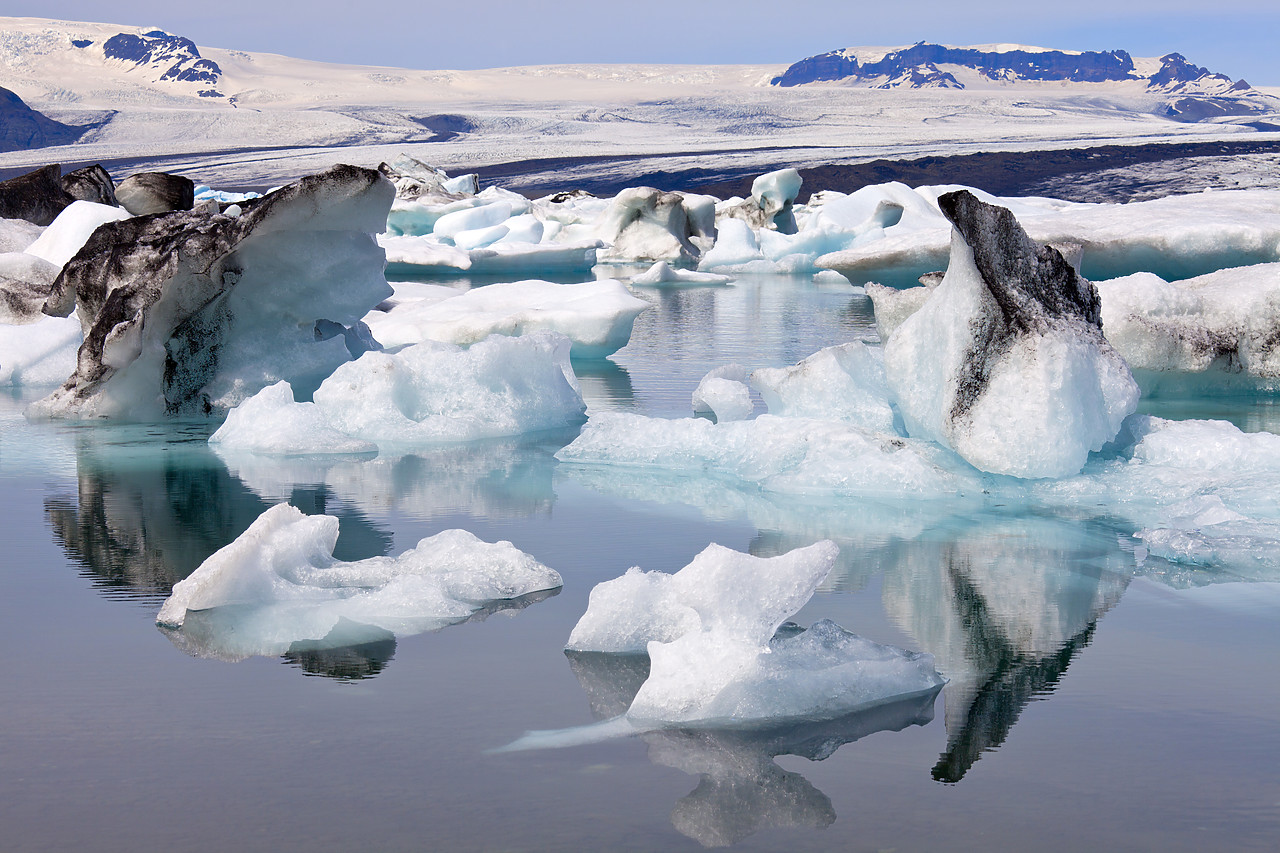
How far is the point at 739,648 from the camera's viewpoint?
2248mm

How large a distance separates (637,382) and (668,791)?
4993mm

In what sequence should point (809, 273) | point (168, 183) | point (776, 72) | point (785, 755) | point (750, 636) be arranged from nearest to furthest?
point (785, 755)
point (750, 636)
point (168, 183)
point (809, 273)
point (776, 72)

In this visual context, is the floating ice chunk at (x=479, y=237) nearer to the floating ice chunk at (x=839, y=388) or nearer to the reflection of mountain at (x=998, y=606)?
the floating ice chunk at (x=839, y=388)

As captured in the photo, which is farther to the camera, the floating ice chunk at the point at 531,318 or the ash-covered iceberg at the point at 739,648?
the floating ice chunk at the point at 531,318

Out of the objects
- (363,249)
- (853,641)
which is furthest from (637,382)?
(853,641)

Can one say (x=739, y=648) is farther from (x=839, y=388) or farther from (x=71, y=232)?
(x=71, y=232)

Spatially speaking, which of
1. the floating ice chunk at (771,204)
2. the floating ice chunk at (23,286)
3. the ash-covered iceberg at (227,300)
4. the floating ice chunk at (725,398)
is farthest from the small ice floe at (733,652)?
the floating ice chunk at (771,204)

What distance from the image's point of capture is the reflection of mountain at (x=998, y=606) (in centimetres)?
230

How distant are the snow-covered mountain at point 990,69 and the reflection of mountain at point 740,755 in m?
145

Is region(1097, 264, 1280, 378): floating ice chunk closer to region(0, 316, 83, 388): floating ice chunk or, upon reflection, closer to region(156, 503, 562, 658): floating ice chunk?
region(156, 503, 562, 658): floating ice chunk

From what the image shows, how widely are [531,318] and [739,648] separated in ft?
17.2

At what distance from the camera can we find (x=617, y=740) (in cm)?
213

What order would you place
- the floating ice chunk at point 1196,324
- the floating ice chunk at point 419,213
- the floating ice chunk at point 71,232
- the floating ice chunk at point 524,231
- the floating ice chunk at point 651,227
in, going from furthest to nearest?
the floating ice chunk at point 419,213 < the floating ice chunk at point 524,231 < the floating ice chunk at point 651,227 < the floating ice chunk at point 71,232 < the floating ice chunk at point 1196,324

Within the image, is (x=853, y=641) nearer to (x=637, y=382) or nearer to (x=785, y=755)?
(x=785, y=755)
